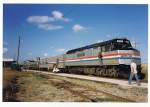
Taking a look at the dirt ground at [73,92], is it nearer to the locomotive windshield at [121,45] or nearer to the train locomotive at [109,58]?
the train locomotive at [109,58]

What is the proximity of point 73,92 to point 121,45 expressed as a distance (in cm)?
349

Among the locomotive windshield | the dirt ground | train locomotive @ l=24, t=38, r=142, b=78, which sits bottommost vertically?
the dirt ground

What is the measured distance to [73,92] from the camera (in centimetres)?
1014

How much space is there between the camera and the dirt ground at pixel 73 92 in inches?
380

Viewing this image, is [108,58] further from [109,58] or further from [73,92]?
[73,92]

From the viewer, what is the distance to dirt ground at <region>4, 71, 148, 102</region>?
31.6 feet

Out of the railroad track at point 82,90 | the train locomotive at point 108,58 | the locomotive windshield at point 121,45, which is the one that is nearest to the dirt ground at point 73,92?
the railroad track at point 82,90

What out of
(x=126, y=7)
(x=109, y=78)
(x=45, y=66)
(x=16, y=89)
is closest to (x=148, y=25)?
(x=126, y=7)

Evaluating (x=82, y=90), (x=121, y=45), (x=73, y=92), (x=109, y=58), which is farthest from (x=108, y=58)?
(x=73, y=92)

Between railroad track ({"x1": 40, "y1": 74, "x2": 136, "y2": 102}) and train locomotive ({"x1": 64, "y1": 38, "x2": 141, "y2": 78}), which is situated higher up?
train locomotive ({"x1": 64, "y1": 38, "x2": 141, "y2": 78})

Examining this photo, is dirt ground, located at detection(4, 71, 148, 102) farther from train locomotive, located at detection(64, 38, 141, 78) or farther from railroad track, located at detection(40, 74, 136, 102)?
train locomotive, located at detection(64, 38, 141, 78)

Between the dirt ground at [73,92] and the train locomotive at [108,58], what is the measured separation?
1327 mm

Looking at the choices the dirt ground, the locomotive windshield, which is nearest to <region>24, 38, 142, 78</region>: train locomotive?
the locomotive windshield

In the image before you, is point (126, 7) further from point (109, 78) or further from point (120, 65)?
point (109, 78)
